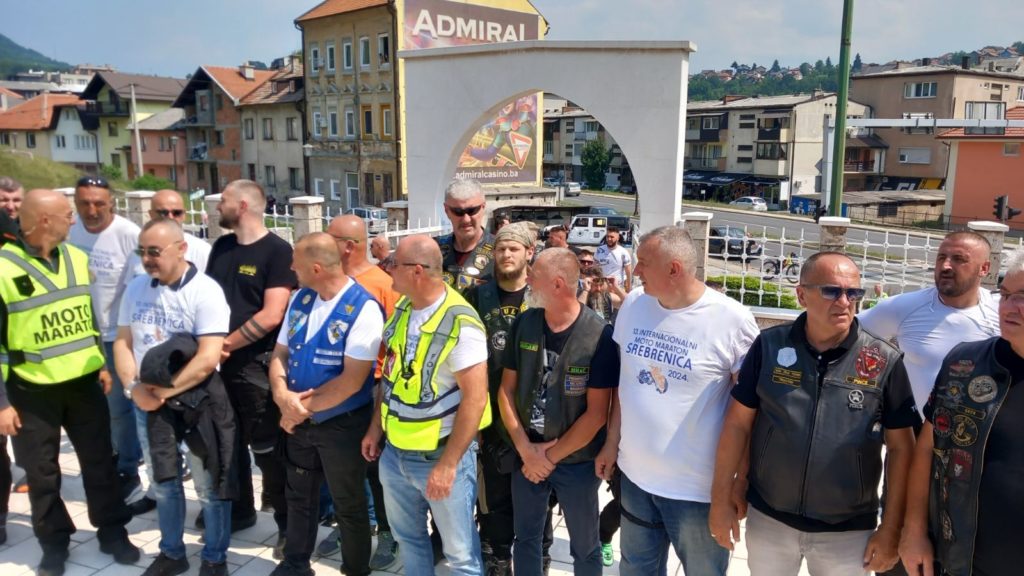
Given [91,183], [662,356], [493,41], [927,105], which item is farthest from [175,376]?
[927,105]

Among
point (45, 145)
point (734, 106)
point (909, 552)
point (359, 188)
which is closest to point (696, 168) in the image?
point (734, 106)

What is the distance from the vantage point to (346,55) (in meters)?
29.6

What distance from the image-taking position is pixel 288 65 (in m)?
38.0

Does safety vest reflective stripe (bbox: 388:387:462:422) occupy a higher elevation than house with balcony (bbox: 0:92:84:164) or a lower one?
lower

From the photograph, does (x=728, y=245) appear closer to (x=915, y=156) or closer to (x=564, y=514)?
(x=564, y=514)

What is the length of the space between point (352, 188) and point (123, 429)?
27.5 m

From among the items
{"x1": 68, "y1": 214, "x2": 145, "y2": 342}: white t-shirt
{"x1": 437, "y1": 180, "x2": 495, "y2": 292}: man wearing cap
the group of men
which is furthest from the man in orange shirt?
{"x1": 68, "y1": 214, "x2": 145, "y2": 342}: white t-shirt

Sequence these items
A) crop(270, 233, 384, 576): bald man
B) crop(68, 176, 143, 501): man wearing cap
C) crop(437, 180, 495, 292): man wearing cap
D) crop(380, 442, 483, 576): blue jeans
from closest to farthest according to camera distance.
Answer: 1. crop(380, 442, 483, 576): blue jeans
2. crop(270, 233, 384, 576): bald man
3. crop(437, 180, 495, 292): man wearing cap
4. crop(68, 176, 143, 501): man wearing cap

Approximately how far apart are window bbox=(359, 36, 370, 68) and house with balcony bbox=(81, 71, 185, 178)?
74.9ft

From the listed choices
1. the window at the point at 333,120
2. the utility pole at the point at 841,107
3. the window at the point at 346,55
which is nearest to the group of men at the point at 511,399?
the utility pole at the point at 841,107

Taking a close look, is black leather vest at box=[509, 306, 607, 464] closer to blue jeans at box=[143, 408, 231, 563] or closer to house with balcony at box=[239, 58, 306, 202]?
blue jeans at box=[143, 408, 231, 563]

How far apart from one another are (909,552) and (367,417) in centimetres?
232

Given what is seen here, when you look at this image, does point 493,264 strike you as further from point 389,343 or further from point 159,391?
point 159,391

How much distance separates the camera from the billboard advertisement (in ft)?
76.6
